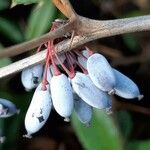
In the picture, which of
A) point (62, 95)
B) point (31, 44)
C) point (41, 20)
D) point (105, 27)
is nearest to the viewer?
point (31, 44)

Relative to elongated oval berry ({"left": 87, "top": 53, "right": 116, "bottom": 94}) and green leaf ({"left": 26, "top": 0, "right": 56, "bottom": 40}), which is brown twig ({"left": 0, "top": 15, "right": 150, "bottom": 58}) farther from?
green leaf ({"left": 26, "top": 0, "right": 56, "bottom": 40})

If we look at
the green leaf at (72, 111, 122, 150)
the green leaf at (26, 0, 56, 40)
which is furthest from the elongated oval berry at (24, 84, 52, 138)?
the green leaf at (26, 0, 56, 40)

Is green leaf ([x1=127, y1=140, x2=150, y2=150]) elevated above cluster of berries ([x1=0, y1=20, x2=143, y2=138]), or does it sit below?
below

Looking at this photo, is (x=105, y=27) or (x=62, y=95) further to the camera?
(x=105, y=27)

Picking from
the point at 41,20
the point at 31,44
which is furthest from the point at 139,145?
the point at 31,44

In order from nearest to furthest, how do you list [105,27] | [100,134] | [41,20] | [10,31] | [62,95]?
[62,95], [105,27], [100,134], [41,20], [10,31]

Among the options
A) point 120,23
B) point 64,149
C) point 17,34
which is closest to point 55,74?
point 120,23

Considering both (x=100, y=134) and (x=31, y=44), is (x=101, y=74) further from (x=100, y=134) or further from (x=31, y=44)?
(x=100, y=134)
